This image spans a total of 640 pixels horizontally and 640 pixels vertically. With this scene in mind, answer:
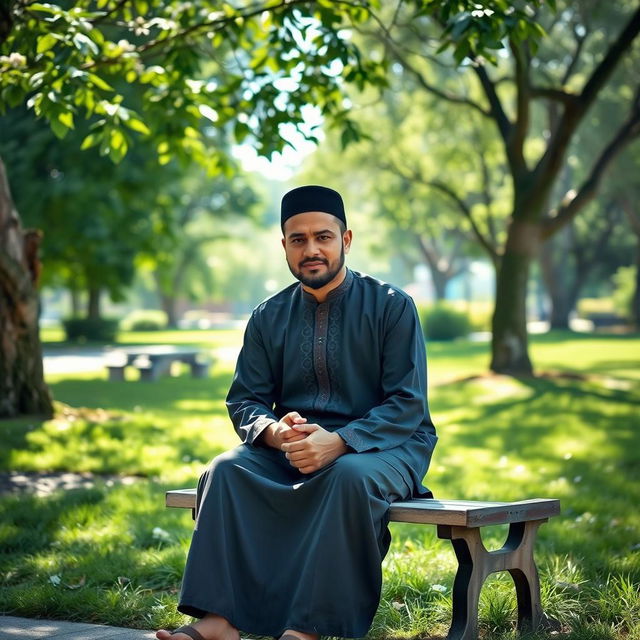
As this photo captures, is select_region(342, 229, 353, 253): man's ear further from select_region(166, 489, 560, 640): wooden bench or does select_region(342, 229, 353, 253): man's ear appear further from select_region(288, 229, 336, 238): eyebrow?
select_region(166, 489, 560, 640): wooden bench

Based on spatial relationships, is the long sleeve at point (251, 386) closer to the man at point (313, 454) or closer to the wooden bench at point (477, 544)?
the man at point (313, 454)

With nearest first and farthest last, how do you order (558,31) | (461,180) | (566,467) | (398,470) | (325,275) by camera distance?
(398,470) < (325,275) < (566,467) < (558,31) < (461,180)

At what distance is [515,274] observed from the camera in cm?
1817

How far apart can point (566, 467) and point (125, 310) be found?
103 m

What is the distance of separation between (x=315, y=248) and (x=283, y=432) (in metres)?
0.88

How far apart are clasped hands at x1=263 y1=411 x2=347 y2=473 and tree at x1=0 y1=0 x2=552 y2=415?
247 cm

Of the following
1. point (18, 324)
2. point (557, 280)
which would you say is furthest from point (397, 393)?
point (557, 280)

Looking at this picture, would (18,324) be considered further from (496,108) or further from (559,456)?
(496,108)

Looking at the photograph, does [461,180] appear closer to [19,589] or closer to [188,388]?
[188,388]

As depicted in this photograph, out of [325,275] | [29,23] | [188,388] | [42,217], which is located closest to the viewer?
[325,275]

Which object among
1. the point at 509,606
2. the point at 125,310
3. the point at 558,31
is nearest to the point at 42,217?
the point at 558,31

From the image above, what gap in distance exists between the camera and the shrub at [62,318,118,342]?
1457 inches

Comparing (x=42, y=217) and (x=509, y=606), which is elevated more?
(x=42, y=217)

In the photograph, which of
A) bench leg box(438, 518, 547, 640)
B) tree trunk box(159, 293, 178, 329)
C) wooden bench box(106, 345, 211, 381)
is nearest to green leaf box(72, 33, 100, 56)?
bench leg box(438, 518, 547, 640)
